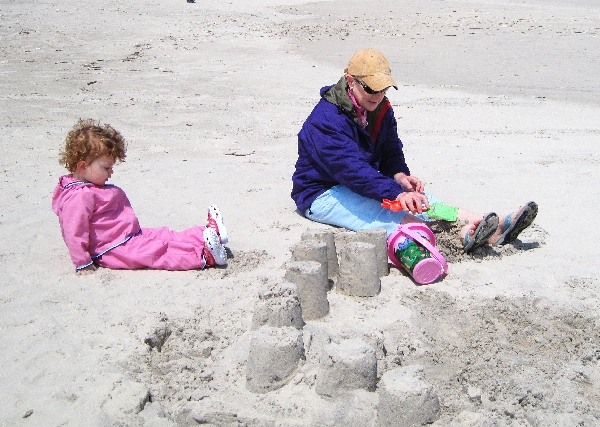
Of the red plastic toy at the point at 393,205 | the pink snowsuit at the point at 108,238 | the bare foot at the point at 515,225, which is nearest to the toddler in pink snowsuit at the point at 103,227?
the pink snowsuit at the point at 108,238

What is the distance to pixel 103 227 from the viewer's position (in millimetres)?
4223

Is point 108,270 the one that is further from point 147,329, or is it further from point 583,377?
point 583,377

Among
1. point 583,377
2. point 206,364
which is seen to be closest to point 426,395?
point 583,377

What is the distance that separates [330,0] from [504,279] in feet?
73.0

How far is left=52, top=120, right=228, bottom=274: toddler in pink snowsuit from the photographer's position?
4.07 m

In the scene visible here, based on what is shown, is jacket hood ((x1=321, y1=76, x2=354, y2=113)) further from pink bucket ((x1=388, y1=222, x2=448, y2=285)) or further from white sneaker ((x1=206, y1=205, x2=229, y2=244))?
white sneaker ((x1=206, y1=205, x2=229, y2=244))

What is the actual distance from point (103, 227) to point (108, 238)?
0.27ft

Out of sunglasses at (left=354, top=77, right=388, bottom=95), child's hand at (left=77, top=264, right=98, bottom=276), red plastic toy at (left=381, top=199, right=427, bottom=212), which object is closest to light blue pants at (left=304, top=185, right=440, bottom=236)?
red plastic toy at (left=381, top=199, right=427, bottom=212)

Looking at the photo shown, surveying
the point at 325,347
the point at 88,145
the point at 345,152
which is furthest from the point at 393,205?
the point at 88,145

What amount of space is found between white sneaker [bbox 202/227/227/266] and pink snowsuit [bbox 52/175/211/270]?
6 cm

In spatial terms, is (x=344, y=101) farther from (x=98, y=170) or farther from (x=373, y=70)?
(x=98, y=170)

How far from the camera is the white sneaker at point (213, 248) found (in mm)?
4105

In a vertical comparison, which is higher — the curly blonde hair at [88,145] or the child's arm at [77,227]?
the curly blonde hair at [88,145]

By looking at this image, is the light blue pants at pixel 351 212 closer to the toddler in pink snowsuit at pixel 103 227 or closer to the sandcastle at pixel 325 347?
the sandcastle at pixel 325 347
